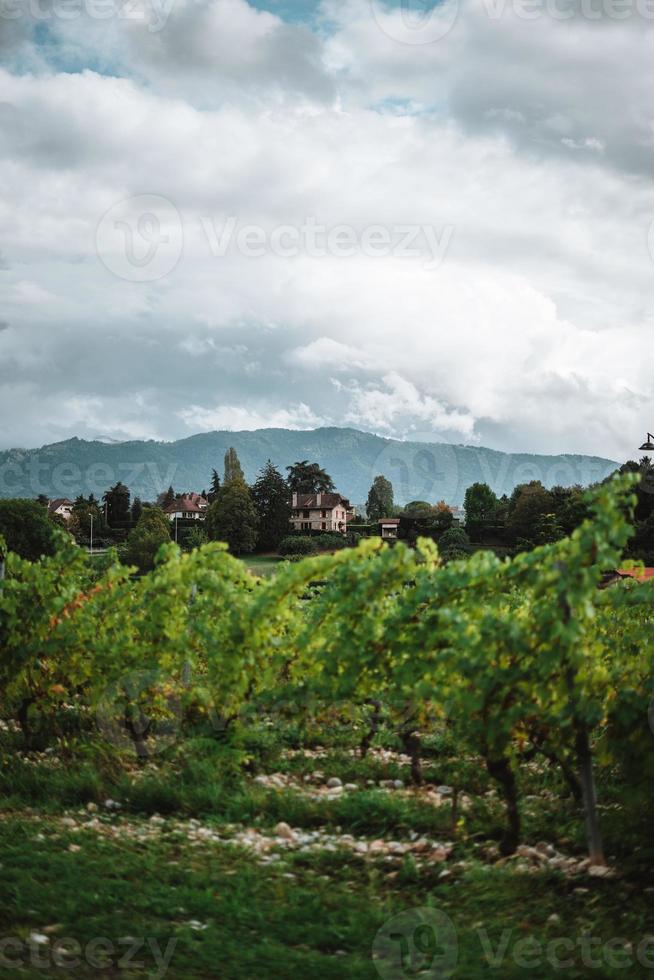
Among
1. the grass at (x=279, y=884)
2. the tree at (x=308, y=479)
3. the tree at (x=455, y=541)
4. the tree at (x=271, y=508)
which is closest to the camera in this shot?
the grass at (x=279, y=884)

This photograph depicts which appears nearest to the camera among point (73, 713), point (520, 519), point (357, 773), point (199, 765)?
point (199, 765)

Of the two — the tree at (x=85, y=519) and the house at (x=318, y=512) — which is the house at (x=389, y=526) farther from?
the tree at (x=85, y=519)

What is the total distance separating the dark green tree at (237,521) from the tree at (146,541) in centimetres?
459

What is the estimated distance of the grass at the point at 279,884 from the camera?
4324 millimetres

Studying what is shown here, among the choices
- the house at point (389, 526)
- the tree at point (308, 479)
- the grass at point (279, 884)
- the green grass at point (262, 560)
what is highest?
the tree at point (308, 479)

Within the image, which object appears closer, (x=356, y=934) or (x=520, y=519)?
(x=356, y=934)

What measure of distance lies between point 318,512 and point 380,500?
14.6 meters

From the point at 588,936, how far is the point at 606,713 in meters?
1.84

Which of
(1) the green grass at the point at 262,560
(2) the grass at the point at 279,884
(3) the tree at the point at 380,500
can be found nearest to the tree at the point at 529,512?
(1) the green grass at the point at 262,560

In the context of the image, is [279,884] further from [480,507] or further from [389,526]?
[480,507]

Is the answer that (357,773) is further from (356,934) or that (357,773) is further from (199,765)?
(356,934)

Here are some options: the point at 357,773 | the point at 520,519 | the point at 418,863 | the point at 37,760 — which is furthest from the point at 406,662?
the point at 520,519

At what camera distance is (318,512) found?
265 ft

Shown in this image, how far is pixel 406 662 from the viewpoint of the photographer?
21.2 feet
